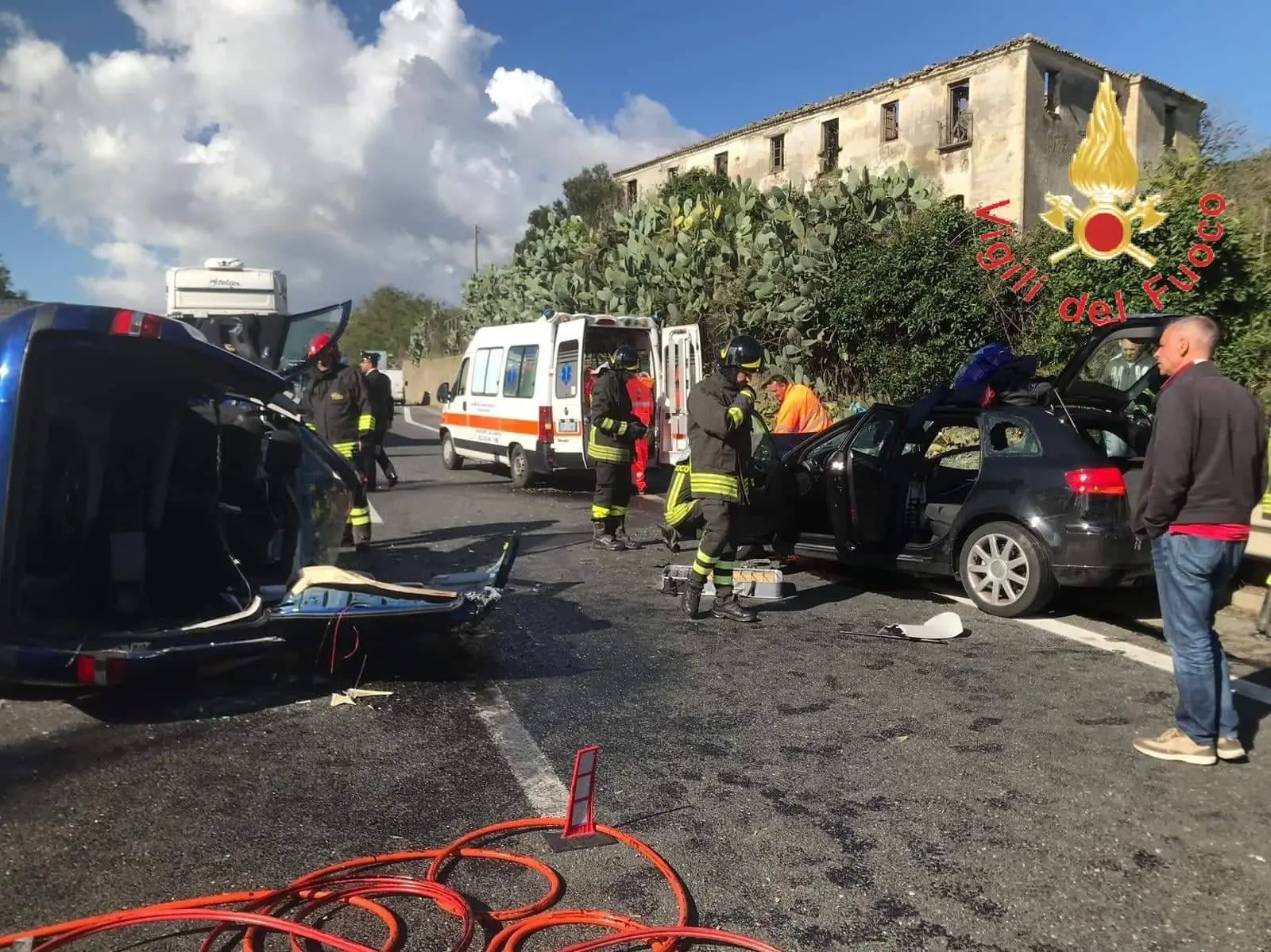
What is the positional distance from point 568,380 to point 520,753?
8.48 m

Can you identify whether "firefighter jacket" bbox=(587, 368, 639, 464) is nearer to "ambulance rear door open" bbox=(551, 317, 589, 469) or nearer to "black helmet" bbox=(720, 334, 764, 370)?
"black helmet" bbox=(720, 334, 764, 370)

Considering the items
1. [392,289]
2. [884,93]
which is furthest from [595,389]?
[392,289]

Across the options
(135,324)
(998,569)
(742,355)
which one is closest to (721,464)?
(742,355)

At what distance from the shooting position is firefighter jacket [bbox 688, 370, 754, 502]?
20.2 ft

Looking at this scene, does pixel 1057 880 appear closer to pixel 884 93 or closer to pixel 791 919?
pixel 791 919

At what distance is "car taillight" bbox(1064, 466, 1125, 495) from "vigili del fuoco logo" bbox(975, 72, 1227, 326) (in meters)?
8.28

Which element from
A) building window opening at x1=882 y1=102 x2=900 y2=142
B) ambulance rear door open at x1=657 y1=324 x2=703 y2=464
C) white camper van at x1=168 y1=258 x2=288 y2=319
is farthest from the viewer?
building window opening at x1=882 y1=102 x2=900 y2=142

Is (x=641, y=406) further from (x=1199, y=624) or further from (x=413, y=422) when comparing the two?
(x=413, y=422)

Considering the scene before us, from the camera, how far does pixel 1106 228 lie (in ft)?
46.5

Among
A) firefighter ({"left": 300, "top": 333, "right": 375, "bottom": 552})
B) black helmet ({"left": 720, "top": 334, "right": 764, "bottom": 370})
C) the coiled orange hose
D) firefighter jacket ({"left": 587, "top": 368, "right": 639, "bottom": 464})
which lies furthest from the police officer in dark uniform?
the coiled orange hose

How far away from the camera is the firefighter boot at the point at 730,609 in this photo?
624 centimetres

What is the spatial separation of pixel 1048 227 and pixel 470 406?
10340 mm

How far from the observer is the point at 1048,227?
55.3 ft

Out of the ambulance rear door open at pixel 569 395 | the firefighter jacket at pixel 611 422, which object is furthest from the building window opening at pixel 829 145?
the firefighter jacket at pixel 611 422
